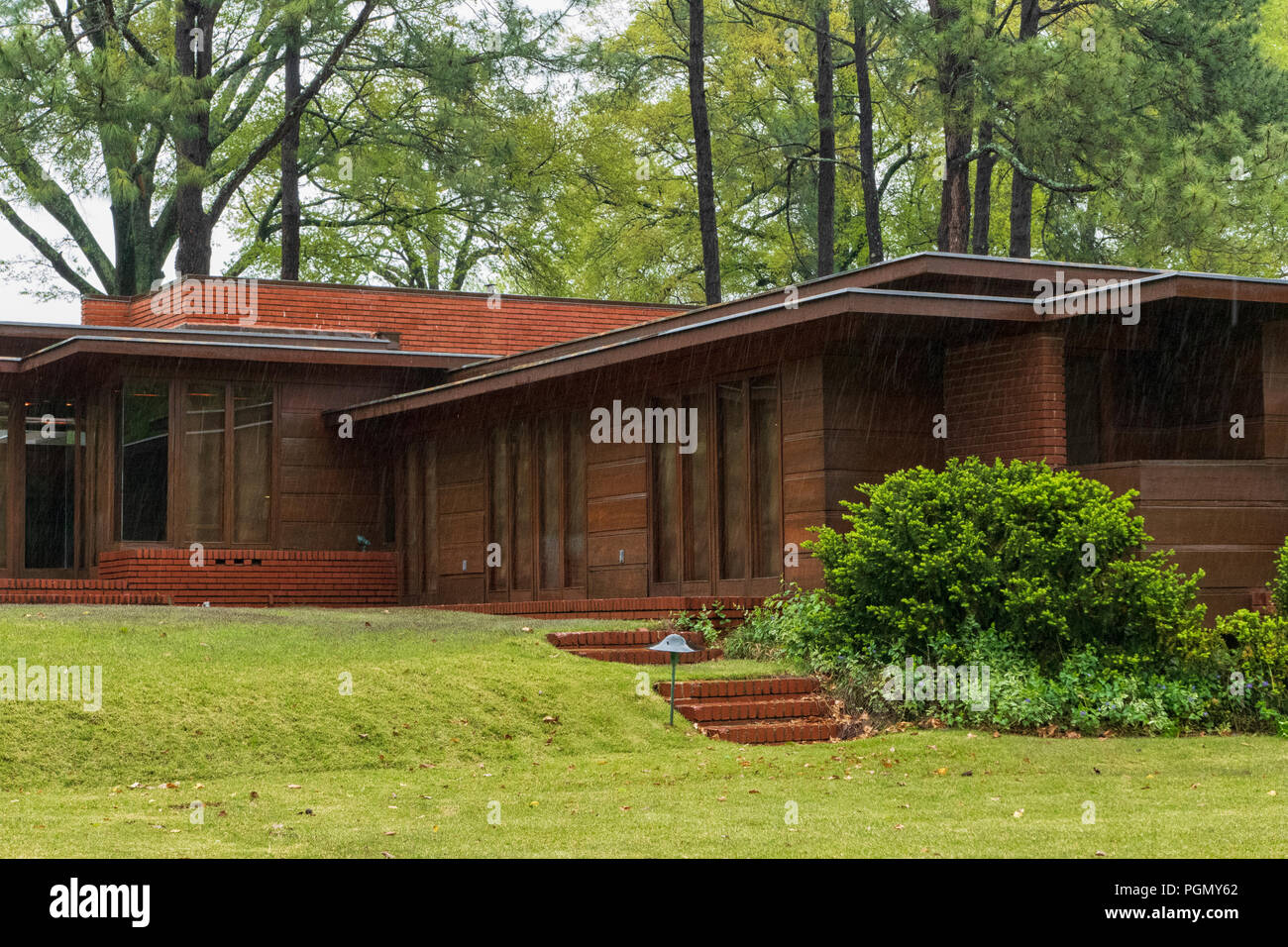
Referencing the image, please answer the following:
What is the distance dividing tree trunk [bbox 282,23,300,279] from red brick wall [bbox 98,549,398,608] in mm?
10902

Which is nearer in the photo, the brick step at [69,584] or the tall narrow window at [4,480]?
the brick step at [69,584]

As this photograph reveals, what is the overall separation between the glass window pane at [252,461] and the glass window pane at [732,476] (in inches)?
304

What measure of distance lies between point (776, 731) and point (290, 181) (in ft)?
77.1

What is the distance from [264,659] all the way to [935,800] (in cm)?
618

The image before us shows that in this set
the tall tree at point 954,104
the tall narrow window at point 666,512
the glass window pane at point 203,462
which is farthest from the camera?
the tall tree at point 954,104

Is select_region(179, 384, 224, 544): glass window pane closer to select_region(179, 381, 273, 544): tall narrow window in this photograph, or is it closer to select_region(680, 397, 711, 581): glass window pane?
select_region(179, 381, 273, 544): tall narrow window

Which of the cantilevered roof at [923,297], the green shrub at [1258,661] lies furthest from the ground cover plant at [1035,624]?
the cantilevered roof at [923,297]

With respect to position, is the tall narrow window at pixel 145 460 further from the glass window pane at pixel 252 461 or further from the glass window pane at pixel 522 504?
the glass window pane at pixel 522 504

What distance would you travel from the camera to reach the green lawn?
8.80 metres

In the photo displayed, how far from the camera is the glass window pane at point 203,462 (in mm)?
22078

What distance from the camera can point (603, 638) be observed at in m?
15.4

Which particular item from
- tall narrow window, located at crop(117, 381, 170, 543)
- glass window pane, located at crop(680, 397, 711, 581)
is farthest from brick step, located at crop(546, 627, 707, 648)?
tall narrow window, located at crop(117, 381, 170, 543)

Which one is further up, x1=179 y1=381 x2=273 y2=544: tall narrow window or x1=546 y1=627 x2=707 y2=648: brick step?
x1=179 y1=381 x2=273 y2=544: tall narrow window

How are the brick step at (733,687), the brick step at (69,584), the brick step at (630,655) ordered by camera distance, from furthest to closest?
the brick step at (69,584)
the brick step at (630,655)
the brick step at (733,687)
